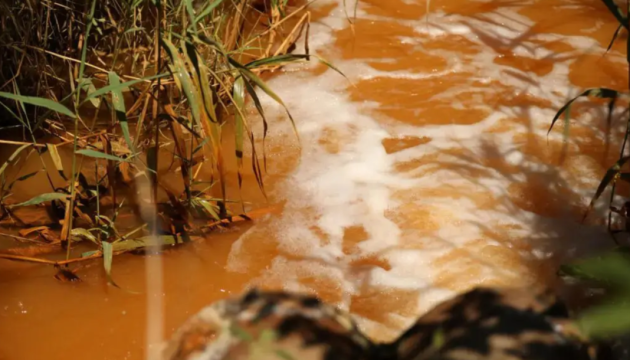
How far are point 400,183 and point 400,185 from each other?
11 millimetres

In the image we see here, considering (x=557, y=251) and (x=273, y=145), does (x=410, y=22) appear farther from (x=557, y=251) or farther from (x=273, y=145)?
(x=557, y=251)

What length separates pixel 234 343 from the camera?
1434 millimetres

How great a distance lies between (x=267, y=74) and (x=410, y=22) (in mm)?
831

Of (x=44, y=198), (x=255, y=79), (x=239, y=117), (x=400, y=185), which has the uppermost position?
(x=255, y=79)

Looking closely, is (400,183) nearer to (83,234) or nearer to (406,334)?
(406,334)

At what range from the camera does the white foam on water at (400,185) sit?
1.97m

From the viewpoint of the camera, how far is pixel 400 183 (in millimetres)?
2291

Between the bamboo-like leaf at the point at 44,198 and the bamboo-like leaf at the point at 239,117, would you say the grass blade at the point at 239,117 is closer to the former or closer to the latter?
the bamboo-like leaf at the point at 239,117

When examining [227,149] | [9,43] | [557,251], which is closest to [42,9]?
[9,43]

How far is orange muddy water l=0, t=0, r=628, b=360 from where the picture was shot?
1.82 m

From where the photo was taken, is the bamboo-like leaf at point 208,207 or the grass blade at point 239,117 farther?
the bamboo-like leaf at point 208,207

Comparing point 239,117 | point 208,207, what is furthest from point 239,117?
point 208,207

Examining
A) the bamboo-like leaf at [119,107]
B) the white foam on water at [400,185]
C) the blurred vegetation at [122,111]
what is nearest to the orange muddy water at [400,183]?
the white foam on water at [400,185]

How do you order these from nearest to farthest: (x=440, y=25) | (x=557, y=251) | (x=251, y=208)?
(x=557, y=251) → (x=251, y=208) → (x=440, y=25)
